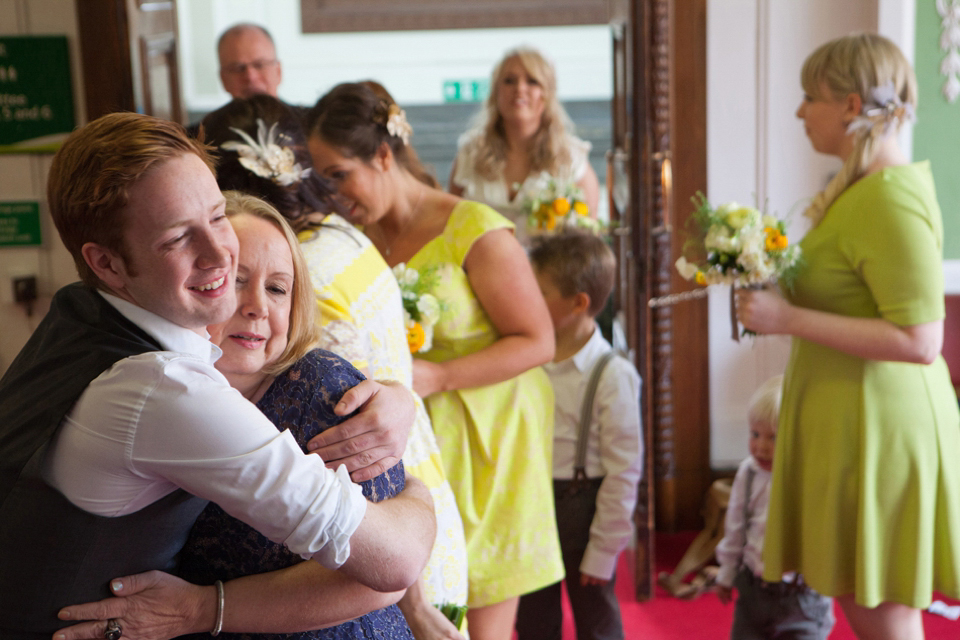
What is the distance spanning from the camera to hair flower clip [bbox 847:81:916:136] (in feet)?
7.68

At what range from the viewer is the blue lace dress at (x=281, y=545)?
1156 mm

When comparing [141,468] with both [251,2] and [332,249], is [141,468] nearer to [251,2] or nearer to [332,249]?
[332,249]

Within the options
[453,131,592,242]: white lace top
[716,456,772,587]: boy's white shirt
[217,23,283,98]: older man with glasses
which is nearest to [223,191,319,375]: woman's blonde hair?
[716,456,772,587]: boy's white shirt

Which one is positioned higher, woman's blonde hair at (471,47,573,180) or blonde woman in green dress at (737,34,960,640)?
woman's blonde hair at (471,47,573,180)

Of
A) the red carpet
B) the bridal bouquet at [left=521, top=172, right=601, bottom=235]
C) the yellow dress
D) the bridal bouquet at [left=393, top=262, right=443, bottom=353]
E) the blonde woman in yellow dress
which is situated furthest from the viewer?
the blonde woman in yellow dress

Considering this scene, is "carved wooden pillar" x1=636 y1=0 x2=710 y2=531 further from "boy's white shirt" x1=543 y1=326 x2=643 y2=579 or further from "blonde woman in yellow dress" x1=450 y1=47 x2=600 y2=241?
"boy's white shirt" x1=543 y1=326 x2=643 y2=579

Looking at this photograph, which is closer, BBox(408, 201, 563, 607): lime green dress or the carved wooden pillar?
BBox(408, 201, 563, 607): lime green dress

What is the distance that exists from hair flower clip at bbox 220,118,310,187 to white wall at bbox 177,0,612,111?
21.1 ft

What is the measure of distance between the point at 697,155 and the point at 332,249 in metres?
3.17

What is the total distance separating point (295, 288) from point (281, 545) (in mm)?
405

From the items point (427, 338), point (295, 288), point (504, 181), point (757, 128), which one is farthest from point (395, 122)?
point (757, 128)

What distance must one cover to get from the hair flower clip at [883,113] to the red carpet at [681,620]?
76.8 inches

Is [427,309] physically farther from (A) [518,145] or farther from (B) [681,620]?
(A) [518,145]

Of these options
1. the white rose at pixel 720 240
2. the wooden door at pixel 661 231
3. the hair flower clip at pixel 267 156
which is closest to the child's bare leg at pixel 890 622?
the white rose at pixel 720 240
